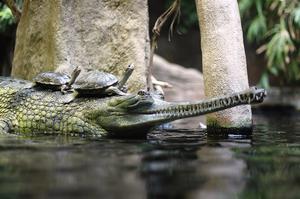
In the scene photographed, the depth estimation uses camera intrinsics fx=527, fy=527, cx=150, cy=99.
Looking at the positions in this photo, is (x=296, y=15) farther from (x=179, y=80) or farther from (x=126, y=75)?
(x=126, y=75)

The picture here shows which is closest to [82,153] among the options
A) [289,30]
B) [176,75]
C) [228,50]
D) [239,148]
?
[239,148]

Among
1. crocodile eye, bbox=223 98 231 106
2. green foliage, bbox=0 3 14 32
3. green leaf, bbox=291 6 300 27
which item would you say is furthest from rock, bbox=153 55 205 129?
crocodile eye, bbox=223 98 231 106

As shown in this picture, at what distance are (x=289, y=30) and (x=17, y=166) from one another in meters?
7.65

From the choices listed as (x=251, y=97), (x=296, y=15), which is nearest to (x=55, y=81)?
(x=251, y=97)

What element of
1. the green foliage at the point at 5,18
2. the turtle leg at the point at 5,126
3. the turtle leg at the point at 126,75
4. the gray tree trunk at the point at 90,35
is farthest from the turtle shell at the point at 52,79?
the green foliage at the point at 5,18

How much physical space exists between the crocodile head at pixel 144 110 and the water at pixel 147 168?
0.58ft

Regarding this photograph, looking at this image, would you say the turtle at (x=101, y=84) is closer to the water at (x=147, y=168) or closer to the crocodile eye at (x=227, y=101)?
the water at (x=147, y=168)

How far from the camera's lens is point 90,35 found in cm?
497

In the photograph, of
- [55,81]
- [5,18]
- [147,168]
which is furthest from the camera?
[5,18]

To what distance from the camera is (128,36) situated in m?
4.98

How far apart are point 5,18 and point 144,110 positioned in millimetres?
3778

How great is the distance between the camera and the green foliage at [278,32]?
337 inches

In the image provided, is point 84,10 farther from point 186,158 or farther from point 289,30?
point 289,30

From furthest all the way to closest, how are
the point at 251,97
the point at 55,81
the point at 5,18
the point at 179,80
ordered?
1. the point at 179,80
2. the point at 5,18
3. the point at 55,81
4. the point at 251,97
